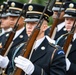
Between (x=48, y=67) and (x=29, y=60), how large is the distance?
0.89 ft

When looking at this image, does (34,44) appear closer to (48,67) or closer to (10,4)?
(48,67)

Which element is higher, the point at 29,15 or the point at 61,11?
the point at 29,15

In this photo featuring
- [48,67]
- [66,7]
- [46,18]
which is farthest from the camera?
[66,7]

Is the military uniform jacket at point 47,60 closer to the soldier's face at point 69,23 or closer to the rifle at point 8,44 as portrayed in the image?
the soldier's face at point 69,23

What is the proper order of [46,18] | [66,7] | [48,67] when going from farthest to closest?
[66,7] < [46,18] < [48,67]

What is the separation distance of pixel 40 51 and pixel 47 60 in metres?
0.24

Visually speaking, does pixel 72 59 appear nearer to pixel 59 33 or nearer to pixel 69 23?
pixel 69 23

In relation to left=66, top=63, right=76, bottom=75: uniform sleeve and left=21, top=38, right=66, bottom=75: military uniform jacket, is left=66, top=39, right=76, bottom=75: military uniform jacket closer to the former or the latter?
left=66, top=63, right=76, bottom=75: uniform sleeve

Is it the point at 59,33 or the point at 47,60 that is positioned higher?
the point at 47,60

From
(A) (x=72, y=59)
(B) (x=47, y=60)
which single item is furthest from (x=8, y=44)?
(B) (x=47, y=60)

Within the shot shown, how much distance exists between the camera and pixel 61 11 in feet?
28.1

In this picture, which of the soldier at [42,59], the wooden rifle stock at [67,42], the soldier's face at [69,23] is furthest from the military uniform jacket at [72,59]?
the soldier at [42,59]

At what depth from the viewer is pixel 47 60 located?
245 inches

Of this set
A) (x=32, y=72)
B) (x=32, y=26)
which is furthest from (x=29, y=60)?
(x=32, y=26)
